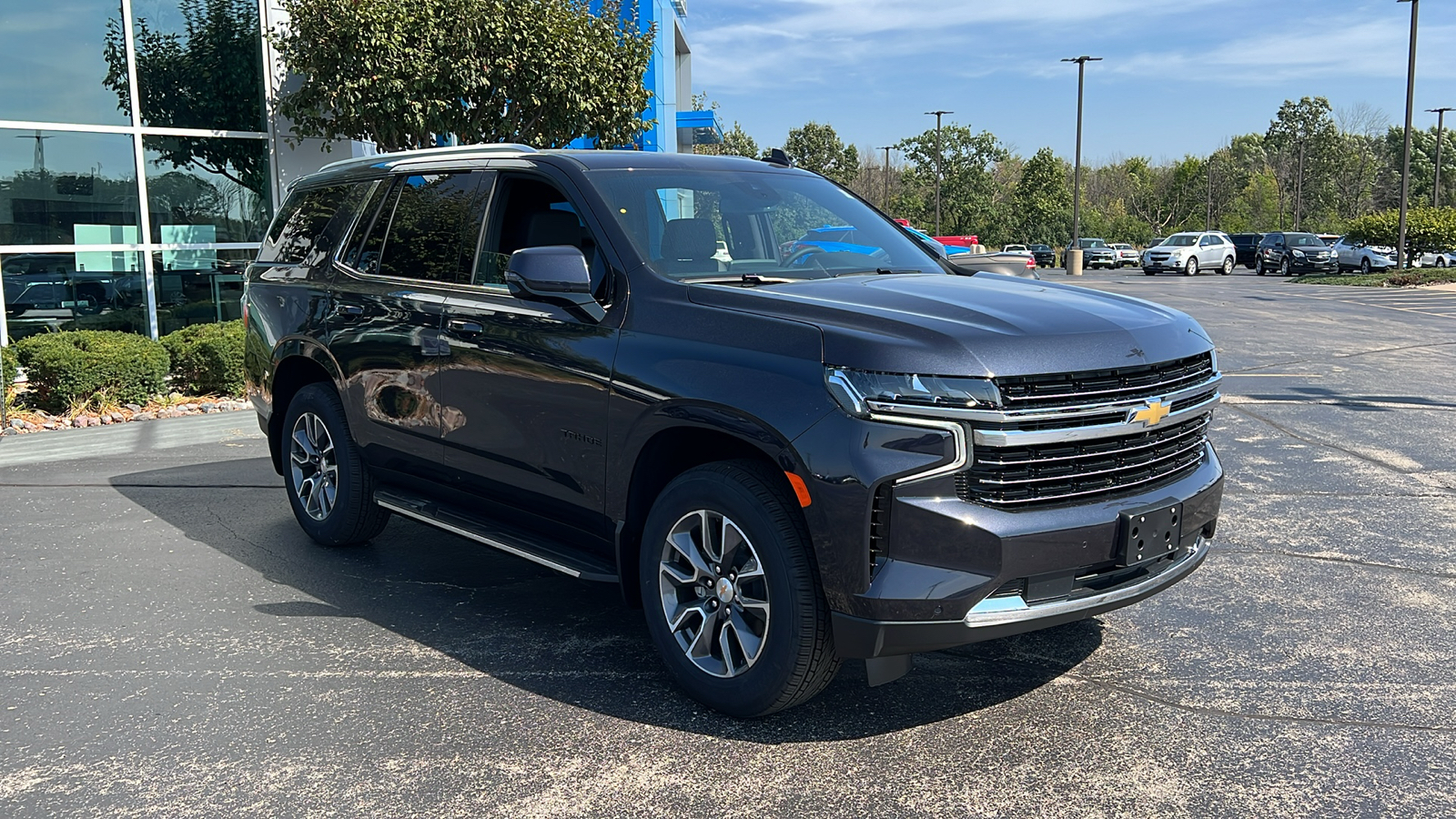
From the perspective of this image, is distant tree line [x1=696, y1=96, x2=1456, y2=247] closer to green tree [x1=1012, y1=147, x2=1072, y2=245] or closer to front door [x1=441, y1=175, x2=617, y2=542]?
green tree [x1=1012, y1=147, x2=1072, y2=245]

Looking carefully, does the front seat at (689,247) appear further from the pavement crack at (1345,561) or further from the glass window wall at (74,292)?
the glass window wall at (74,292)

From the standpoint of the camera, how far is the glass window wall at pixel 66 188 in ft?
41.9

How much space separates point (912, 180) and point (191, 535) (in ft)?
233

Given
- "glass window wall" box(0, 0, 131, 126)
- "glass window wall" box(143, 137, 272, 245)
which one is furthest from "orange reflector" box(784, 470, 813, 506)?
"glass window wall" box(143, 137, 272, 245)

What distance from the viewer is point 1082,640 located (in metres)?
4.76

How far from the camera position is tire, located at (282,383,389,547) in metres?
5.91

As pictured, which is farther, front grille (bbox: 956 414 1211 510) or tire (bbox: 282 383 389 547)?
tire (bbox: 282 383 389 547)

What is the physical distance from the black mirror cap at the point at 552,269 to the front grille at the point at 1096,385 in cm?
159

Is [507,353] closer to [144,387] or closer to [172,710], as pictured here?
[172,710]

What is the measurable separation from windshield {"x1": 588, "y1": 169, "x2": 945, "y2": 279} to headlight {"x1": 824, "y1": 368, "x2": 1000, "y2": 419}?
1.13 meters

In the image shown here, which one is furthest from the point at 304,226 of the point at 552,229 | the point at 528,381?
the point at 528,381

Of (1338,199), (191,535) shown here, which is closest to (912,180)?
(1338,199)

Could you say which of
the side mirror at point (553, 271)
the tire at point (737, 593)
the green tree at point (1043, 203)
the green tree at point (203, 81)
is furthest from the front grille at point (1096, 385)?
the green tree at point (1043, 203)

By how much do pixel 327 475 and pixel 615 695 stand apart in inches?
103
